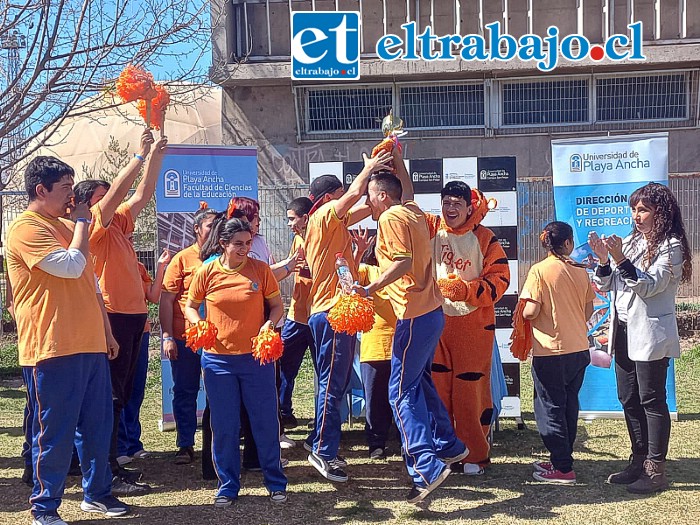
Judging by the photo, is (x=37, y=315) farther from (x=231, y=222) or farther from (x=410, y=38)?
(x=410, y=38)

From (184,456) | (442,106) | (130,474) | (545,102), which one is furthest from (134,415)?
(545,102)

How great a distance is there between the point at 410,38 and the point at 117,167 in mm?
6160

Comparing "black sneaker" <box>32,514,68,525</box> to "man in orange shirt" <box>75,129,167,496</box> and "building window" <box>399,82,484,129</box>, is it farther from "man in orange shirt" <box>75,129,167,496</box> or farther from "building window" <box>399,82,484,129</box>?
"building window" <box>399,82,484,129</box>

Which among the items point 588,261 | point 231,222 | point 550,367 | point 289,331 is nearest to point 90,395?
point 231,222

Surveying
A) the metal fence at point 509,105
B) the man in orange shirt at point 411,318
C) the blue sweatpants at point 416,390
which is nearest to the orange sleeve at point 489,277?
the man in orange shirt at point 411,318

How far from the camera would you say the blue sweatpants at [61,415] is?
15.5ft

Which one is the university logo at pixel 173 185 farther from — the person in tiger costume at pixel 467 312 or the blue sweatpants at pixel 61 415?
the blue sweatpants at pixel 61 415

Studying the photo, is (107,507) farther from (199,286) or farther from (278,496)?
(199,286)

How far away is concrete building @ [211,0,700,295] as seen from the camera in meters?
13.7

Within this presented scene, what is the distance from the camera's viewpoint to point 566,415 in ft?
18.7

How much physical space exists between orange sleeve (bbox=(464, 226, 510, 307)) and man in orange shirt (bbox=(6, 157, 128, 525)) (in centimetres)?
253

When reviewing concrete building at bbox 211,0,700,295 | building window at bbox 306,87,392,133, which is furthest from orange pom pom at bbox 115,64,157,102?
building window at bbox 306,87,392,133

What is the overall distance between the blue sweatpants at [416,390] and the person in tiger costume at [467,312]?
1.61 feet

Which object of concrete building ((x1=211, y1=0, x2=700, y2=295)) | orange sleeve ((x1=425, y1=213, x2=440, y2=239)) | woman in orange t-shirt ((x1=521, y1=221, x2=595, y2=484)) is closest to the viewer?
woman in orange t-shirt ((x1=521, y1=221, x2=595, y2=484))
